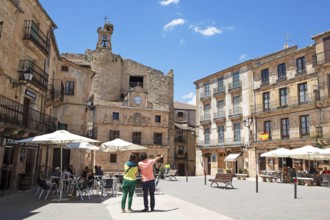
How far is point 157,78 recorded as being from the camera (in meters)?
46.4

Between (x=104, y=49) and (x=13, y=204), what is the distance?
1380 inches

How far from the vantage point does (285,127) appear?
29.0 meters

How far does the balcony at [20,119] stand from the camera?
13.0 meters

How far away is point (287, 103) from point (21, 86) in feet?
76.1

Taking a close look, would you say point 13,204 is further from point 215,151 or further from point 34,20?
point 215,151

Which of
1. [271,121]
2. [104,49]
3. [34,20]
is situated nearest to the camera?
[34,20]

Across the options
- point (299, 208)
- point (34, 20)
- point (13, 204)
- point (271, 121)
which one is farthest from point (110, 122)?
point (299, 208)

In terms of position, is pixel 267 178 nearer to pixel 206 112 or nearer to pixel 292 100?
pixel 292 100

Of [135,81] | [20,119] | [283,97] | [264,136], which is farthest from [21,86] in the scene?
[135,81]

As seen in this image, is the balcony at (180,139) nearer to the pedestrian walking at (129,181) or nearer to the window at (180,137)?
the window at (180,137)

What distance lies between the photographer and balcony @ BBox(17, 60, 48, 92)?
15539 millimetres

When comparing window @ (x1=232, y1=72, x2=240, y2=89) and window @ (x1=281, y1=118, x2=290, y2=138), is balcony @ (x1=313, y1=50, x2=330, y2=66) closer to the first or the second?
window @ (x1=281, y1=118, x2=290, y2=138)

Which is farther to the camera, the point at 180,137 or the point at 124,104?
the point at 180,137

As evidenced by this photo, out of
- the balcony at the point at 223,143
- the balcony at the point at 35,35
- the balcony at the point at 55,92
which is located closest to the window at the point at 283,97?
the balcony at the point at 223,143
